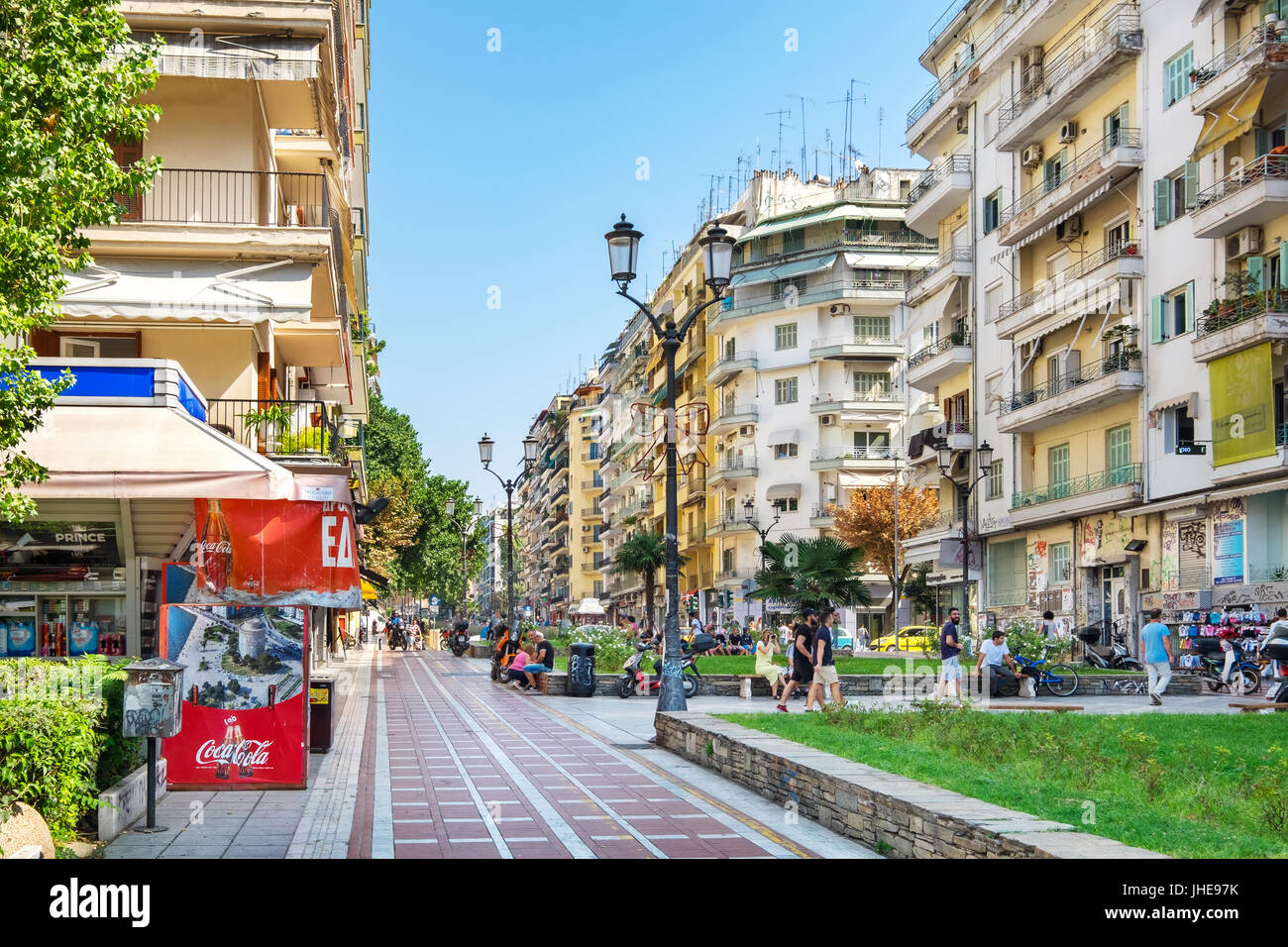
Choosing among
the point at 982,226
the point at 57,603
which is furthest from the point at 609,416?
the point at 57,603

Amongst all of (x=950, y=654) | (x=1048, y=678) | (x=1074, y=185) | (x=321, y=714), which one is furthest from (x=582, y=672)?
(x=1074, y=185)

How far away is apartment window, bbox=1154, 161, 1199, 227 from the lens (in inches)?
1423

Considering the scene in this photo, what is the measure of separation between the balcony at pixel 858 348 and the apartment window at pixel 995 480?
95.8ft

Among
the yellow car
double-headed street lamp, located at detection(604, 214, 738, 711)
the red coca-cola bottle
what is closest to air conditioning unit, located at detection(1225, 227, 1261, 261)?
the yellow car

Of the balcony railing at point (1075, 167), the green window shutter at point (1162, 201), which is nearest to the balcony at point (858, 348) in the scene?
the balcony railing at point (1075, 167)

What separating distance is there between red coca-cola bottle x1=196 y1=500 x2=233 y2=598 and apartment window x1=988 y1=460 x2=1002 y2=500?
118ft

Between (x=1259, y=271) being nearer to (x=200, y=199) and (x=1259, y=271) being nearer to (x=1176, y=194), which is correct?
(x=1176, y=194)

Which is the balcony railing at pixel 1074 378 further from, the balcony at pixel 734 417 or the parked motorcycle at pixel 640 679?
the balcony at pixel 734 417

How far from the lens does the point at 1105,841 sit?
7.61 meters

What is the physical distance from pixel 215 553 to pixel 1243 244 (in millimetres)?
27042

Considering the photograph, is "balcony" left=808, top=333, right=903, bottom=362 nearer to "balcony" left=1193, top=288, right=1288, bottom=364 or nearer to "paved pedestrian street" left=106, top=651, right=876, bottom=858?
"balcony" left=1193, top=288, right=1288, bottom=364

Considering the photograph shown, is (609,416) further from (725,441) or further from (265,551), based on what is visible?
(265,551)

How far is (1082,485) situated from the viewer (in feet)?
138
